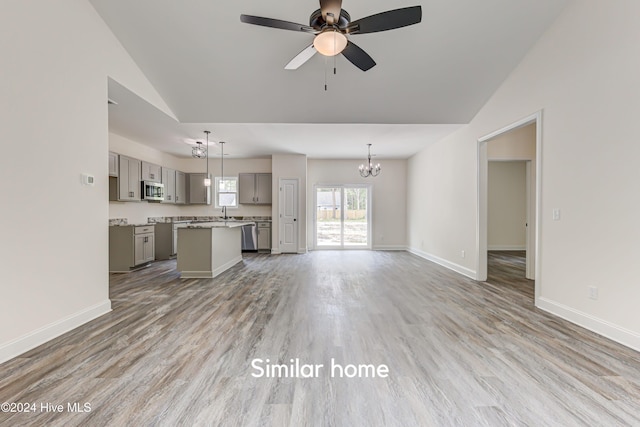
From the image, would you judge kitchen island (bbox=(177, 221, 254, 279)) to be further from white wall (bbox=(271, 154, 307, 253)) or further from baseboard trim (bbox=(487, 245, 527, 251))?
baseboard trim (bbox=(487, 245, 527, 251))

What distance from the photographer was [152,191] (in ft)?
20.9

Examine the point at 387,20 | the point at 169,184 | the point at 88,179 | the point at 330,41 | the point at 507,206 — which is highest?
the point at 387,20

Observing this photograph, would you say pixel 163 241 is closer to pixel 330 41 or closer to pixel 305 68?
pixel 305 68

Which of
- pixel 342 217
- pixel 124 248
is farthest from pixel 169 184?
pixel 342 217

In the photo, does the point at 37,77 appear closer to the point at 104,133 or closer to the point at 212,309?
→ the point at 104,133

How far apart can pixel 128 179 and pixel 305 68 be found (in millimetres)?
4303

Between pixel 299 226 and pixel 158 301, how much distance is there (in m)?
4.53

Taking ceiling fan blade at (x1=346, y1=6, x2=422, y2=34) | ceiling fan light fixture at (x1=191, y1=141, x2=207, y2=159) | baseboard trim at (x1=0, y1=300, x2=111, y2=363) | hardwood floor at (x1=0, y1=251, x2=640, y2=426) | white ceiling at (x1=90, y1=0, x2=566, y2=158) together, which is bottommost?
hardwood floor at (x1=0, y1=251, x2=640, y2=426)

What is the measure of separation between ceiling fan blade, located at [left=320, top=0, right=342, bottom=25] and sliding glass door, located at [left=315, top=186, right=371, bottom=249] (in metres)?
6.22

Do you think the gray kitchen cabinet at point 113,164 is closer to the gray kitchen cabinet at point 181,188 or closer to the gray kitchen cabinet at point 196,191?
the gray kitchen cabinet at point 181,188

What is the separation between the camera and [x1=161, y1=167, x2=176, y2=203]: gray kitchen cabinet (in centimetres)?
704

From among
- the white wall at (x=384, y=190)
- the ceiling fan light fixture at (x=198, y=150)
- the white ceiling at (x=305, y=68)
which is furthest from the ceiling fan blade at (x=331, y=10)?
the white wall at (x=384, y=190)

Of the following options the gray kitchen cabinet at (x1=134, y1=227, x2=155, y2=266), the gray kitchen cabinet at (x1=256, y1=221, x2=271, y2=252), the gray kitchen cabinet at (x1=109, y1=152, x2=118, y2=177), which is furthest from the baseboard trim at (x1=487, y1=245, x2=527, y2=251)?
the gray kitchen cabinet at (x1=109, y1=152, x2=118, y2=177)

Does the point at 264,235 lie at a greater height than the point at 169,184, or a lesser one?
lesser
